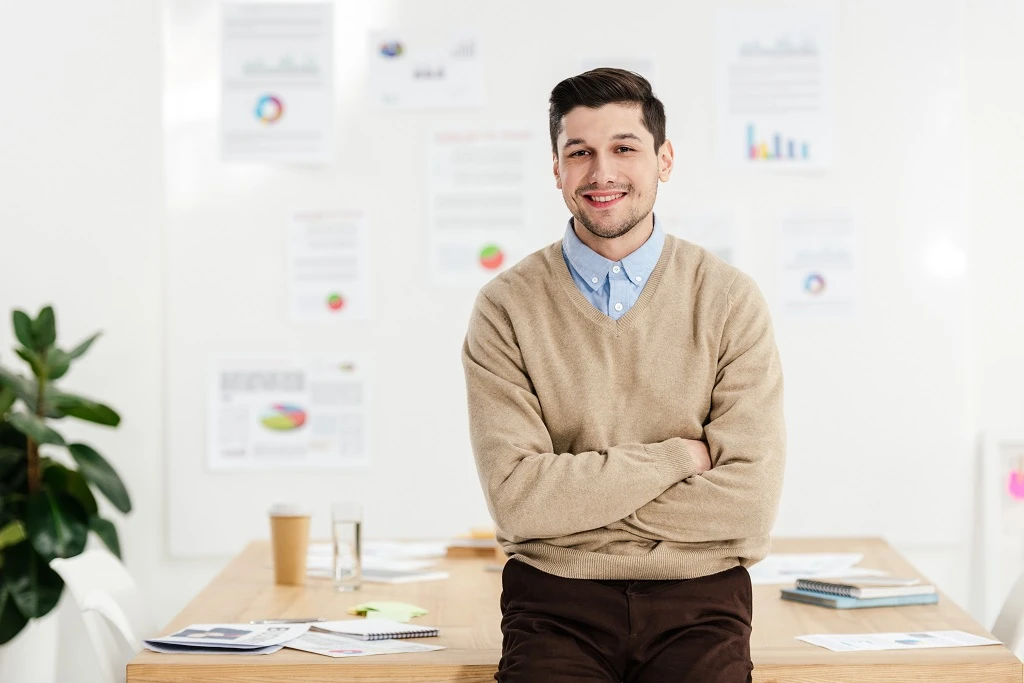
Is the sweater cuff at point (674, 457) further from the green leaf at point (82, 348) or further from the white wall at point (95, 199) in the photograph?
the white wall at point (95, 199)

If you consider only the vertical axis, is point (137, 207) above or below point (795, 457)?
above

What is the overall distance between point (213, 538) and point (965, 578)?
2.37m

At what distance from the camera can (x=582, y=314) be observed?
2021 mm

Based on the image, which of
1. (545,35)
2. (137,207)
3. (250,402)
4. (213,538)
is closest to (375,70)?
(545,35)

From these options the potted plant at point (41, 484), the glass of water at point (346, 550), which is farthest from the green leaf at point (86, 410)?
the glass of water at point (346, 550)

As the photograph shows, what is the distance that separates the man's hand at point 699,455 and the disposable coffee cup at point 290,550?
951mm

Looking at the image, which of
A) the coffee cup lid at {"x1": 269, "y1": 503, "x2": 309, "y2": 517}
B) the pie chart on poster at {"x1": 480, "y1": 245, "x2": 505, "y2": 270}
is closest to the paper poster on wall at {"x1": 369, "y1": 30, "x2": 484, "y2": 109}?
the pie chart on poster at {"x1": 480, "y1": 245, "x2": 505, "y2": 270}

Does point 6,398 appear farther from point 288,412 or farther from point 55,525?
point 288,412

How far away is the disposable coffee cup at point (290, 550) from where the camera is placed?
8.20ft

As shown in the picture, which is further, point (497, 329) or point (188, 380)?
Result: point (188, 380)

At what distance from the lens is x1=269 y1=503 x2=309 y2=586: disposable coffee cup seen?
8.20ft

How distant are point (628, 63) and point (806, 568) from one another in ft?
5.73

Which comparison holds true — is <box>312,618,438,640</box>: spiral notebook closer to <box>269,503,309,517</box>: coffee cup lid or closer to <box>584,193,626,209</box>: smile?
<box>269,503,309,517</box>: coffee cup lid

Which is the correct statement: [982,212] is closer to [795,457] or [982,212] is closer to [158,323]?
[795,457]
